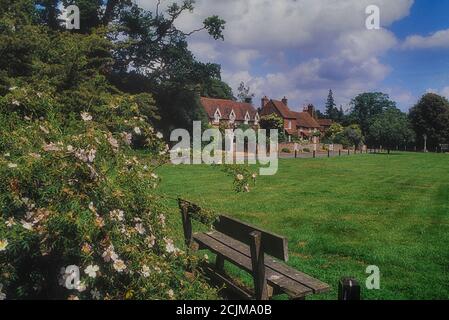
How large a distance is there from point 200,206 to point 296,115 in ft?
252

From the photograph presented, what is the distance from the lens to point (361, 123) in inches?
4291

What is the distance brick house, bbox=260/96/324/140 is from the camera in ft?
244

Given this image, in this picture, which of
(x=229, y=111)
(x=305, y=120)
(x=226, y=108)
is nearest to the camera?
(x=226, y=108)

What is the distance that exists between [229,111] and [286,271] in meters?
64.1

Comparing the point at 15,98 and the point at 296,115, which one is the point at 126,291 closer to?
the point at 15,98

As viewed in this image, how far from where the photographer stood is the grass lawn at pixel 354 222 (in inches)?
254

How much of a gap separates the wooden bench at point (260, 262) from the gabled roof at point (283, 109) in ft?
226

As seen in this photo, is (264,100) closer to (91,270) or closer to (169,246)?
(169,246)

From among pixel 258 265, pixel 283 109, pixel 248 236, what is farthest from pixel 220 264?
pixel 283 109

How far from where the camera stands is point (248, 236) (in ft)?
16.3

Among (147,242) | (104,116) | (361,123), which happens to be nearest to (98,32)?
(104,116)

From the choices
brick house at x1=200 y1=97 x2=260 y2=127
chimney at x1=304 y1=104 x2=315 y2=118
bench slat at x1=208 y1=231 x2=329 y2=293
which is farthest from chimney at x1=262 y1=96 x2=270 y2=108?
bench slat at x1=208 y1=231 x2=329 y2=293

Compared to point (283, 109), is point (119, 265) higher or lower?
lower

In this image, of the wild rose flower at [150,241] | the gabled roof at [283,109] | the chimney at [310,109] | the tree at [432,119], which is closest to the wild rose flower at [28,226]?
the wild rose flower at [150,241]
